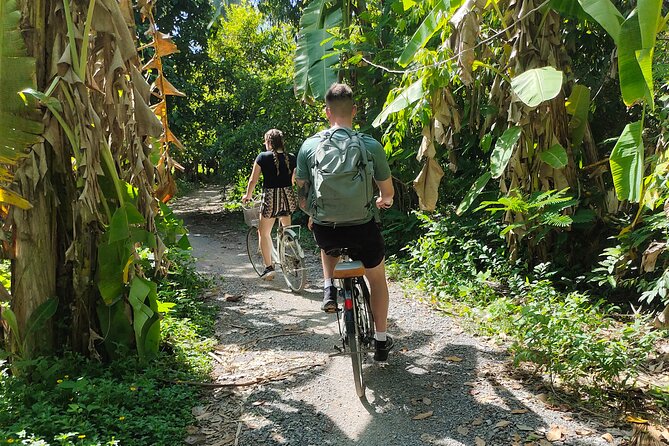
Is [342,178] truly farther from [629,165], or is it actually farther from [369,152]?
[629,165]

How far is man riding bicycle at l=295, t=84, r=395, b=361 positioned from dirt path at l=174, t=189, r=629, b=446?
1.56 ft

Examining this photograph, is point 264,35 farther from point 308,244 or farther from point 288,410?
point 288,410

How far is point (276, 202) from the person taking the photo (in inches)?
274

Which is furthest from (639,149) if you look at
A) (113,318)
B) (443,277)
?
(113,318)

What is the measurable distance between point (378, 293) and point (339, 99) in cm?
146

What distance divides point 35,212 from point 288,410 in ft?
7.36

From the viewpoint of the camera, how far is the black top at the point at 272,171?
685 cm

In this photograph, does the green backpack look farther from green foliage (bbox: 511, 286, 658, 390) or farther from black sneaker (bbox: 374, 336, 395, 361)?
green foliage (bbox: 511, 286, 658, 390)

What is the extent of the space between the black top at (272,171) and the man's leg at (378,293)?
10.2ft

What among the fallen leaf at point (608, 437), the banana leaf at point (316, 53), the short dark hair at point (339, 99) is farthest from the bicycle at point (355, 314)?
the banana leaf at point (316, 53)

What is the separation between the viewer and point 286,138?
13.0 metres

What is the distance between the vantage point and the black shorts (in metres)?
3.95

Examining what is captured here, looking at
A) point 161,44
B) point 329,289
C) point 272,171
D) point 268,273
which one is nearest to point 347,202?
point 329,289

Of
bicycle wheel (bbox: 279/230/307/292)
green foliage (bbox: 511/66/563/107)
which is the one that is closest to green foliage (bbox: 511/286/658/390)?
green foliage (bbox: 511/66/563/107)
